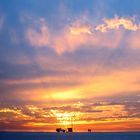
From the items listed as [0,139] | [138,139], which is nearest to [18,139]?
[0,139]

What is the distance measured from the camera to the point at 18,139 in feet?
636

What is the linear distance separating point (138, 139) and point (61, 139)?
1640 inches

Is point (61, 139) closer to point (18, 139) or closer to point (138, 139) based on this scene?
point (18, 139)

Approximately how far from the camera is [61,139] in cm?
18688

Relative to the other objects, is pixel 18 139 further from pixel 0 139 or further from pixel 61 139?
pixel 61 139

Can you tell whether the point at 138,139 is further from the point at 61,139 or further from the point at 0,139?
Result: the point at 0,139

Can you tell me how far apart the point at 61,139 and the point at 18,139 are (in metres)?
24.1

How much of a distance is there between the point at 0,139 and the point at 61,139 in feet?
111

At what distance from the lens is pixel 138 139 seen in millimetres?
195000

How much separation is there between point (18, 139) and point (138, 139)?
209 feet

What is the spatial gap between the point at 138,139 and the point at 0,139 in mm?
73522

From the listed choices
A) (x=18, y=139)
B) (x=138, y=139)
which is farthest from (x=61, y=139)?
(x=138, y=139)

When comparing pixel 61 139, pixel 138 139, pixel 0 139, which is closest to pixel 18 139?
pixel 0 139

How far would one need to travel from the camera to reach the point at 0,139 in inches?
7677
